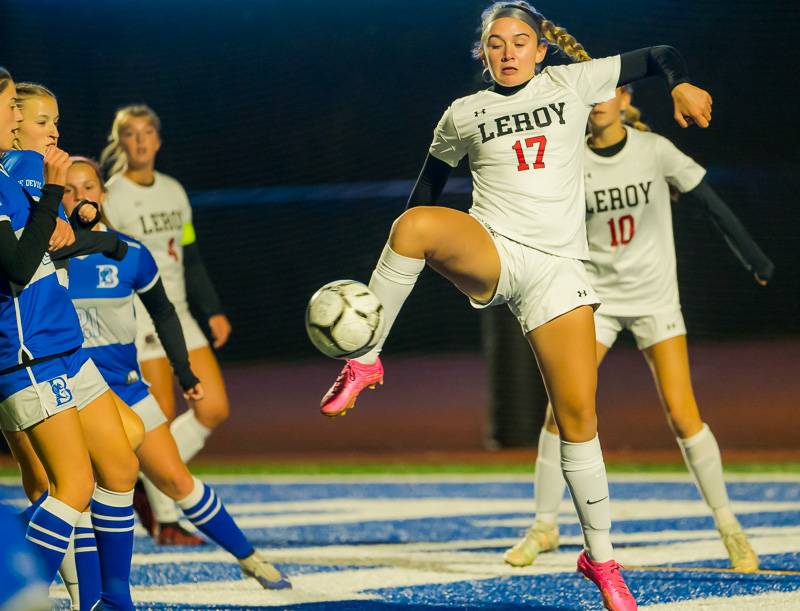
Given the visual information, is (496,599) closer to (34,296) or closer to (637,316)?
(637,316)

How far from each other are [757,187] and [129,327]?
376 inches

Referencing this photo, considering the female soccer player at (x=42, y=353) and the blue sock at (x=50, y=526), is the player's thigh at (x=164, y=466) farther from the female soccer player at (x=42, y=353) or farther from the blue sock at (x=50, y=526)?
the blue sock at (x=50, y=526)

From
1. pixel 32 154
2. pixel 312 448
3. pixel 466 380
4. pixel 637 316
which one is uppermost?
pixel 32 154

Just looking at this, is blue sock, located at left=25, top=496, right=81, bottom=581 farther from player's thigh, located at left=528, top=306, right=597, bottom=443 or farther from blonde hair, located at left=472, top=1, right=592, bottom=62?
blonde hair, located at left=472, top=1, right=592, bottom=62

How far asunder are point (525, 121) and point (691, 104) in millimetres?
518

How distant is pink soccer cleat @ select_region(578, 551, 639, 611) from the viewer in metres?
3.87

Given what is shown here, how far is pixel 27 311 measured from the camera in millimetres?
3617

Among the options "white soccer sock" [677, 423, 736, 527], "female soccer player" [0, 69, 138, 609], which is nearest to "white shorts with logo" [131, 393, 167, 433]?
"female soccer player" [0, 69, 138, 609]

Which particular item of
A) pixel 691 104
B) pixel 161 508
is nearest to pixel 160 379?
pixel 161 508

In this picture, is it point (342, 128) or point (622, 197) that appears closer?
point (622, 197)

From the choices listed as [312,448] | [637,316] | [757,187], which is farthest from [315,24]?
[637,316]

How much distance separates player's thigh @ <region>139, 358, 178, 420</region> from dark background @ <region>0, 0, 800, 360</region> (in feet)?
19.4

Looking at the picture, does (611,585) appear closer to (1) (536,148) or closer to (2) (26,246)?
(1) (536,148)

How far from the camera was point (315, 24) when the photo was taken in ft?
55.8
